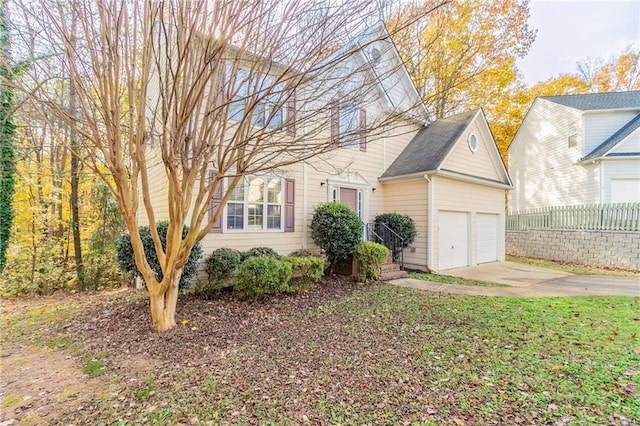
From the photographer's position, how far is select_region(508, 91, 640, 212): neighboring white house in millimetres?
13758

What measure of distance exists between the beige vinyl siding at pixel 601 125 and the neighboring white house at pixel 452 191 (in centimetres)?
660

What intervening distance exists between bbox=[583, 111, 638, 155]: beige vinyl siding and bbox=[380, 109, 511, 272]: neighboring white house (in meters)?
6.60

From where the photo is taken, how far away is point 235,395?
302cm

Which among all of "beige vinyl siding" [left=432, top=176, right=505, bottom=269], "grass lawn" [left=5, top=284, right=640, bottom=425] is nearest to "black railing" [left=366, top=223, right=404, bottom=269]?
"beige vinyl siding" [left=432, top=176, right=505, bottom=269]

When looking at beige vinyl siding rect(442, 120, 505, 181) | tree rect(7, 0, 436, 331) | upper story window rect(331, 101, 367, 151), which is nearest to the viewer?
tree rect(7, 0, 436, 331)

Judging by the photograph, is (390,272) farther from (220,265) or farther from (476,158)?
(476,158)

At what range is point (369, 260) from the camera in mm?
8422

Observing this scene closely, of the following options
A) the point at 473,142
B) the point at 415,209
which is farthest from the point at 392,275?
the point at 473,142

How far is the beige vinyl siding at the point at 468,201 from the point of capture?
10109 mm

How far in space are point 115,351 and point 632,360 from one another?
675 cm

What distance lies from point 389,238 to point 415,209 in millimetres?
1349

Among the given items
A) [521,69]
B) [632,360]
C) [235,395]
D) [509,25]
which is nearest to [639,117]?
[521,69]

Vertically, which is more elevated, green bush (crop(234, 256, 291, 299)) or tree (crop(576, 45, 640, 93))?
tree (crop(576, 45, 640, 93))

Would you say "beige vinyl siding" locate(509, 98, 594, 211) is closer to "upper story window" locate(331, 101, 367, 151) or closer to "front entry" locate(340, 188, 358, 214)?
"front entry" locate(340, 188, 358, 214)
